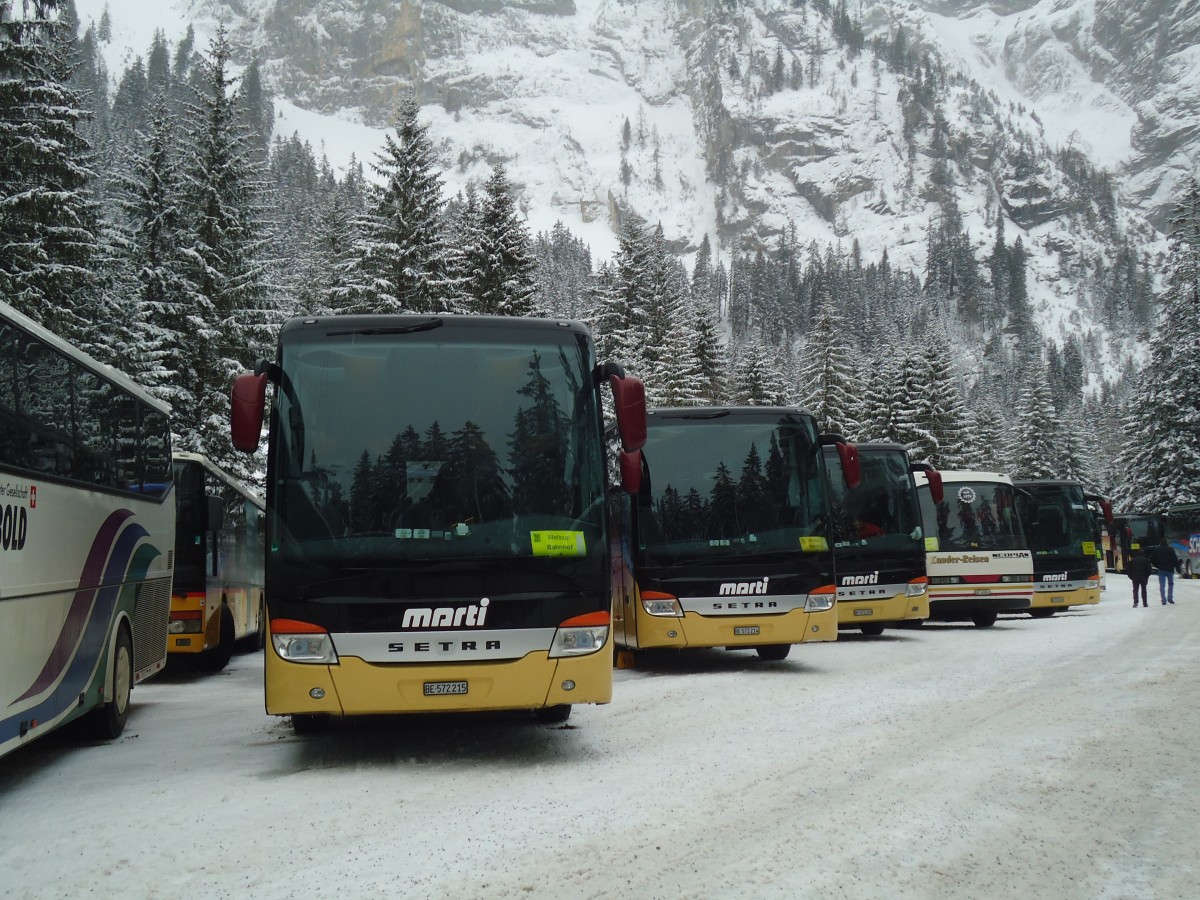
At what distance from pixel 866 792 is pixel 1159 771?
2.05 metres

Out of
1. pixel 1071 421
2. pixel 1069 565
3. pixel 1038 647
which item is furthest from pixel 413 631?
pixel 1071 421

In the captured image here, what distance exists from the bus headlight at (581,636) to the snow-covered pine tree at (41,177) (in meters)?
18.9

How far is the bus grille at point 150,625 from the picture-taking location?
398 inches

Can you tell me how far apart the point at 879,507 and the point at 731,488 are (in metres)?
5.77

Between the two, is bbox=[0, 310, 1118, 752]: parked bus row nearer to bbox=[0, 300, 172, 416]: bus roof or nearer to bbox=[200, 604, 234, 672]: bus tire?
bbox=[0, 300, 172, 416]: bus roof

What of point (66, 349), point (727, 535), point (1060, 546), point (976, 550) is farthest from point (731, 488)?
point (1060, 546)

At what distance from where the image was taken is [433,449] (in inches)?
299

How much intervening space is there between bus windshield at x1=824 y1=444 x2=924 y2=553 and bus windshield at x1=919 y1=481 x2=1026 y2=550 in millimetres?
3054

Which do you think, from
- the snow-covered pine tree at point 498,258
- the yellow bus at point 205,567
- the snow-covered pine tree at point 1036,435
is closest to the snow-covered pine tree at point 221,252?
the snow-covered pine tree at point 498,258

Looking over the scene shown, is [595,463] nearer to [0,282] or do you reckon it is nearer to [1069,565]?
[0,282]

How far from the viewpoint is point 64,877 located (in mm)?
4965

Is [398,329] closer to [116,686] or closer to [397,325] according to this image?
[397,325]

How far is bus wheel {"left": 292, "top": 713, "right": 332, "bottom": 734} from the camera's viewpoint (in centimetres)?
859

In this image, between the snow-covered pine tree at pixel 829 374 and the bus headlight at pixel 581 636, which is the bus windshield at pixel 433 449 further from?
the snow-covered pine tree at pixel 829 374
